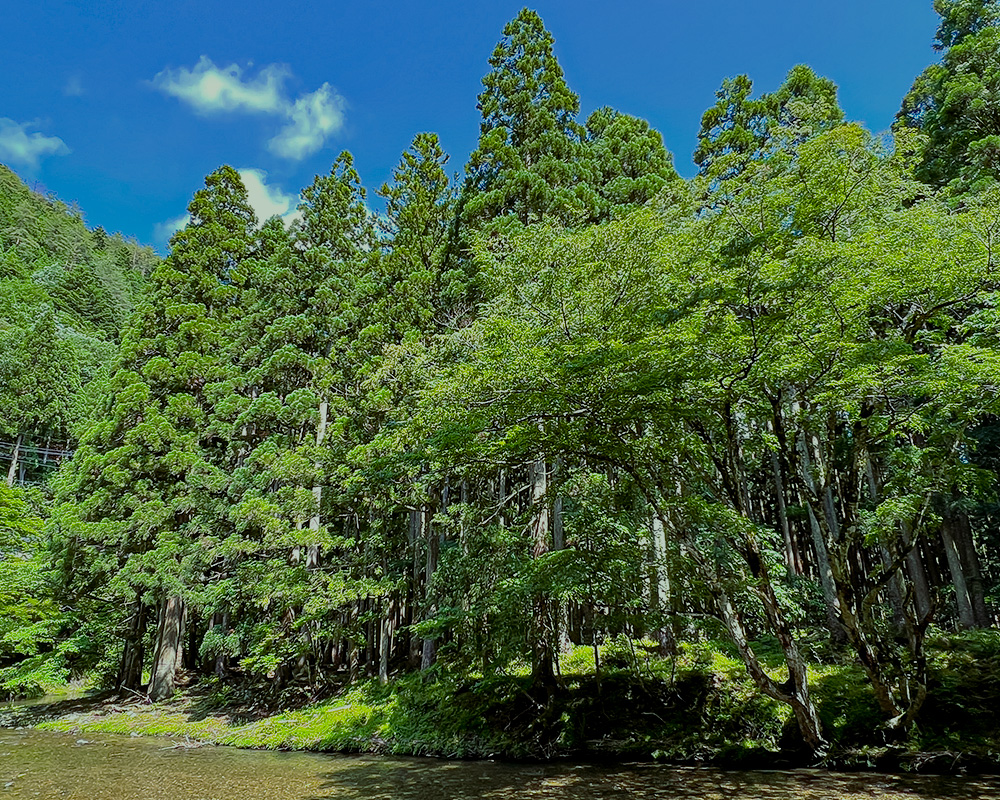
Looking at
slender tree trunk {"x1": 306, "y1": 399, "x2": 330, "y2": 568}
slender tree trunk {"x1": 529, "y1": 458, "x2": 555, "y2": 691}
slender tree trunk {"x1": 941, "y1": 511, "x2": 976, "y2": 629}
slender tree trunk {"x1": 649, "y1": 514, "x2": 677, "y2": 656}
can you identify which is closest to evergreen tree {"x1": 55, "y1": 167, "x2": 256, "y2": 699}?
slender tree trunk {"x1": 306, "y1": 399, "x2": 330, "y2": 568}

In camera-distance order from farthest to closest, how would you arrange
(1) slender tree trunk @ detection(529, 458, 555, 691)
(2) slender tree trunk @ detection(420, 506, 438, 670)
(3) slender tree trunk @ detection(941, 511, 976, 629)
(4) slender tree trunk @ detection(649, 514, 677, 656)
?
(3) slender tree trunk @ detection(941, 511, 976, 629), (2) slender tree trunk @ detection(420, 506, 438, 670), (1) slender tree trunk @ detection(529, 458, 555, 691), (4) slender tree trunk @ detection(649, 514, 677, 656)

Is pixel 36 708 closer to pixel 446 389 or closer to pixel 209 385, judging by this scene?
pixel 209 385

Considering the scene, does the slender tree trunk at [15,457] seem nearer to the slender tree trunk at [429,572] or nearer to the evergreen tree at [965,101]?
the slender tree trunk at [429,572]

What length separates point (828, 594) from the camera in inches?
349

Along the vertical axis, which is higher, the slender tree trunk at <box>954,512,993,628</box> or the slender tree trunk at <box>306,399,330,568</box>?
the slender tree trunk at <box>306,399,330,568</box>

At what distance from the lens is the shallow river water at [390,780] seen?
18.4 ft

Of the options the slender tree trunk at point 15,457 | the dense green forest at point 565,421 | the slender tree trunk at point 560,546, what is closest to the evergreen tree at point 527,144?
the dense green forest at point 565,421

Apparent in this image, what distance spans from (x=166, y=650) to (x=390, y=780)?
10.1 metres

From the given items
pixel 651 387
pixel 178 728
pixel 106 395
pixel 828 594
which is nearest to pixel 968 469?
pixel 651 387

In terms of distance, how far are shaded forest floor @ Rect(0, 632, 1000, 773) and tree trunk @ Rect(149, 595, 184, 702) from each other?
232 centimetres

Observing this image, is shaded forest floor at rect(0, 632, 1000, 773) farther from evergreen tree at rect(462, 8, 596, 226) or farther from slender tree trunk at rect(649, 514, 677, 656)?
evergreen tree at rect(462, 8, 596, 226)

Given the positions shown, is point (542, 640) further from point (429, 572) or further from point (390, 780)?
point (429, 572)

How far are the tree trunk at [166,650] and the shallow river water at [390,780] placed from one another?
5.11 m

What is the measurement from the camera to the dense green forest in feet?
18.3
